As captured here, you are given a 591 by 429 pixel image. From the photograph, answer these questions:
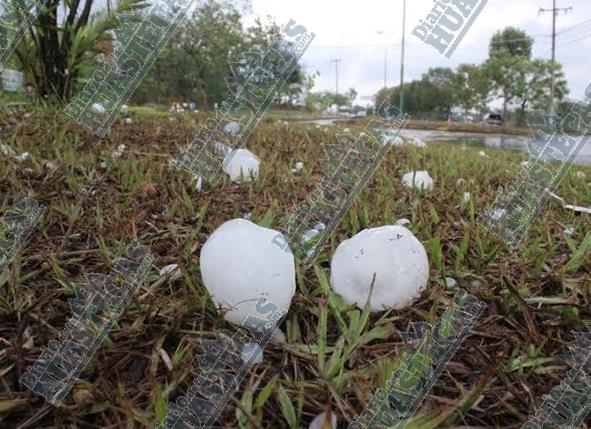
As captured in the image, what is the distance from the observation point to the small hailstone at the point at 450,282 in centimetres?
113

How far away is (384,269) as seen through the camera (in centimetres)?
96

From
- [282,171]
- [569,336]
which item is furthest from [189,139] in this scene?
[569,336]

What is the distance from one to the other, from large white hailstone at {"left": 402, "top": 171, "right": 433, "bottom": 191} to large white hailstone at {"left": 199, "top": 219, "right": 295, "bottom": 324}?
1.24m

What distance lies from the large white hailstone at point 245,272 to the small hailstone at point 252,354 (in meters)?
0.06

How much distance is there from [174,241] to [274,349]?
0.58 metres

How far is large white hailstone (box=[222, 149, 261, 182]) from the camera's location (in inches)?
82.4

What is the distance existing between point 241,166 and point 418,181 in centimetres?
81

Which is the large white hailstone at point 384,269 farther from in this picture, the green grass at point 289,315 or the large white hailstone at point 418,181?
the large white hailstone at point 418,181

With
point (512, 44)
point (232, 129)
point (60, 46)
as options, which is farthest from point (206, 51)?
point (512, 44)

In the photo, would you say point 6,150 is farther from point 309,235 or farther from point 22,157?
point 309,235

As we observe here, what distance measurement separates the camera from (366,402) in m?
0.74

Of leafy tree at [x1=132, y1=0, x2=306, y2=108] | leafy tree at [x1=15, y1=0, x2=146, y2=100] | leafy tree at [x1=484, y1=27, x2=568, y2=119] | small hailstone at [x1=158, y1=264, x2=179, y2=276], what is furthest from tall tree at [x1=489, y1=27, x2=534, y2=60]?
small hailstone at [x1=158, y1=264, x2=179, y2=276]

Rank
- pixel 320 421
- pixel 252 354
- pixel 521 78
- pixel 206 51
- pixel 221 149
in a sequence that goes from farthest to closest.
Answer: pixel 521 78 < pixel 206 51 < pixel 221 149 < pixel 252 354 < pixel 320 421

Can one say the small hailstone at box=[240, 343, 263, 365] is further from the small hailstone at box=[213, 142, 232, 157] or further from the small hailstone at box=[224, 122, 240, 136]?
the small hailstone at box=[224, 122, 240, 136]
